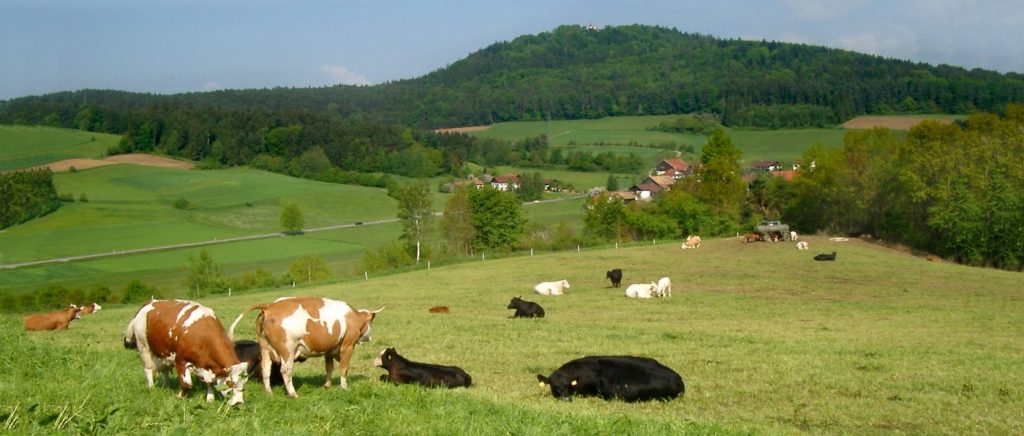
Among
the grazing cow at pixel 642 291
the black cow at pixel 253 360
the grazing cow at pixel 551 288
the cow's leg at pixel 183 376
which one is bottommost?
the grazing cow at pixel 551 288

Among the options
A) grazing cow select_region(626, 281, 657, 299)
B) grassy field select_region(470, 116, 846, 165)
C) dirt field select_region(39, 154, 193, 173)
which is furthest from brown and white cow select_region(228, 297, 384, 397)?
grassy field select_region(470, 116, 846, 165)

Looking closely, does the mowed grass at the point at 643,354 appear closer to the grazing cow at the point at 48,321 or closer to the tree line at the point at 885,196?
the grazing cow at the point at 48,321

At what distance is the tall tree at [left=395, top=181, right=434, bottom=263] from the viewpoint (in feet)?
258

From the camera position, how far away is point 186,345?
1074 cm

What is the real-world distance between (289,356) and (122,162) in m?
127

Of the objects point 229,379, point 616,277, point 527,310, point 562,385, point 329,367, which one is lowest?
point 616,277

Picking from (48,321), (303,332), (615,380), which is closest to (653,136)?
(48,321)

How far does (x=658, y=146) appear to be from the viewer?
522 feet

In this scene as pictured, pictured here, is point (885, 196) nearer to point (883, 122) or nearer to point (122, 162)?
point (883, 122)

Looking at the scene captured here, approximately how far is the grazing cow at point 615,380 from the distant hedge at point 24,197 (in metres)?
89.3

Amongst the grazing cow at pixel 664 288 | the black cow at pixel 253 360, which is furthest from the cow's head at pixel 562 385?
the grazing cow at pixel 664 288

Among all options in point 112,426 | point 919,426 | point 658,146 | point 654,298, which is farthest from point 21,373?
point 658,146

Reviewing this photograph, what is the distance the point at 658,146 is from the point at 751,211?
76.9m

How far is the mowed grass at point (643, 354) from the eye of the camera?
878 cm
